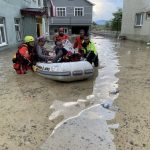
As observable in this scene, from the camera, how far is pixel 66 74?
5453mm

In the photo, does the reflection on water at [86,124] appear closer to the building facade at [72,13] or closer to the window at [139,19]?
the window at [139,19]

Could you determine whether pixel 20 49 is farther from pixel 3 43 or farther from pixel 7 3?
pixel 7 3

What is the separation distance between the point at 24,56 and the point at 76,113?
3.25 meters

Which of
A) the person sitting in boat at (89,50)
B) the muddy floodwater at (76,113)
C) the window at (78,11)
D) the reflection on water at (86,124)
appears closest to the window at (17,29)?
the person sitting in boat at (89,50)

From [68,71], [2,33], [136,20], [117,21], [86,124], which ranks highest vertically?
[117,21]

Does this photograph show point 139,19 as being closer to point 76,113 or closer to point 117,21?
point 117,21

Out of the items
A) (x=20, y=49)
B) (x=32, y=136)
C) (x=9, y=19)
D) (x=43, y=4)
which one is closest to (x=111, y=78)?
(x=20, y=49)

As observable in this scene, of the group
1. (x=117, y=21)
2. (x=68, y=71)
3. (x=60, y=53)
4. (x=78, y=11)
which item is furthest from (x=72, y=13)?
(x=68, y=71)

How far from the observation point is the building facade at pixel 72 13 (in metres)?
31.5

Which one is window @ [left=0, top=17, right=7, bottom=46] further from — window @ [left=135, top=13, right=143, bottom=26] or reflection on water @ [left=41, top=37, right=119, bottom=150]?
window @ [left=135, top=13, right=143, bottom=26]

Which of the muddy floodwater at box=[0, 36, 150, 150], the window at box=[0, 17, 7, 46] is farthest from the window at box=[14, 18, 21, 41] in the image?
the muddy floodwater at box=[0, 36, 150, 150]

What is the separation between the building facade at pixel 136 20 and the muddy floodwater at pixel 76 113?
11755 mm

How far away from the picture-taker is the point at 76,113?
3961 millimetres

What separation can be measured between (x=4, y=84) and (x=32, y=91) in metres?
1.09
